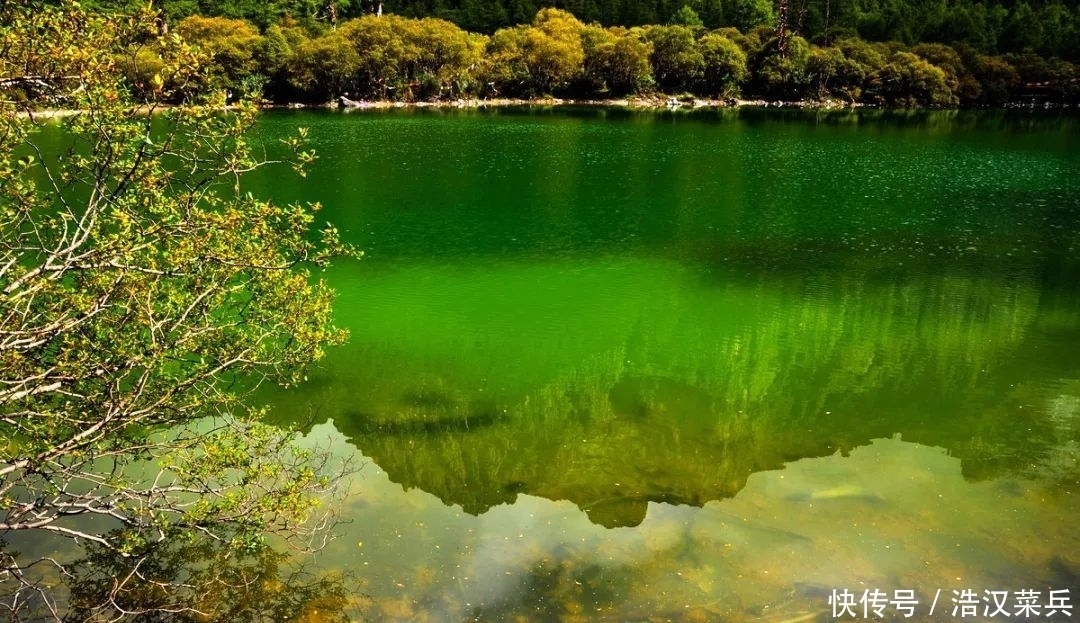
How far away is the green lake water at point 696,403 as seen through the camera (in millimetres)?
11359

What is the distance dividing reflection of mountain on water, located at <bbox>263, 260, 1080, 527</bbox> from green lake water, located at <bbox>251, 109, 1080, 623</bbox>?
8cm

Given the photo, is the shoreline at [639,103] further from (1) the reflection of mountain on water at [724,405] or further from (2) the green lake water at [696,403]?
(1) the reflection of mountain on water at [724,405]

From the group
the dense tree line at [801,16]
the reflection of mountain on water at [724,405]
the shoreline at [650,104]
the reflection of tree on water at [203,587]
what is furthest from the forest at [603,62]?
the reflection of tree on water at [203,587]

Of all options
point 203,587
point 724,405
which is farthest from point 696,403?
point 203,587

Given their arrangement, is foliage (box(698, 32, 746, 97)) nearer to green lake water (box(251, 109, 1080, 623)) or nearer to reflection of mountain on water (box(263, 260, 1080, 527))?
green lake water (box(251, 109, 1080, 623))

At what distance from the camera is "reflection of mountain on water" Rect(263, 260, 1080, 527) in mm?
14367

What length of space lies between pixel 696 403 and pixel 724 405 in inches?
26.0

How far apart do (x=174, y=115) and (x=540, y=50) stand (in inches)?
5000

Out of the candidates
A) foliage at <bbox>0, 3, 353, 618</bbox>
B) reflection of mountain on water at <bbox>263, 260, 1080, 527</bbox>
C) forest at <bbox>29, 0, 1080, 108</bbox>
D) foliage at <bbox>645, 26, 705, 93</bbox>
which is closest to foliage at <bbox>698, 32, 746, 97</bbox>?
forest at <bbox>29, 0, 1080, 108</bbox>

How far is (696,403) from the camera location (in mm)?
17453

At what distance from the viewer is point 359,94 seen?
121 m

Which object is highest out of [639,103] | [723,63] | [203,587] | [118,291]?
[723,63]

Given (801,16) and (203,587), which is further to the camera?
(801,16)

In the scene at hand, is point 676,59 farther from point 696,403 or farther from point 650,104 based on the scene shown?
point 696,403
